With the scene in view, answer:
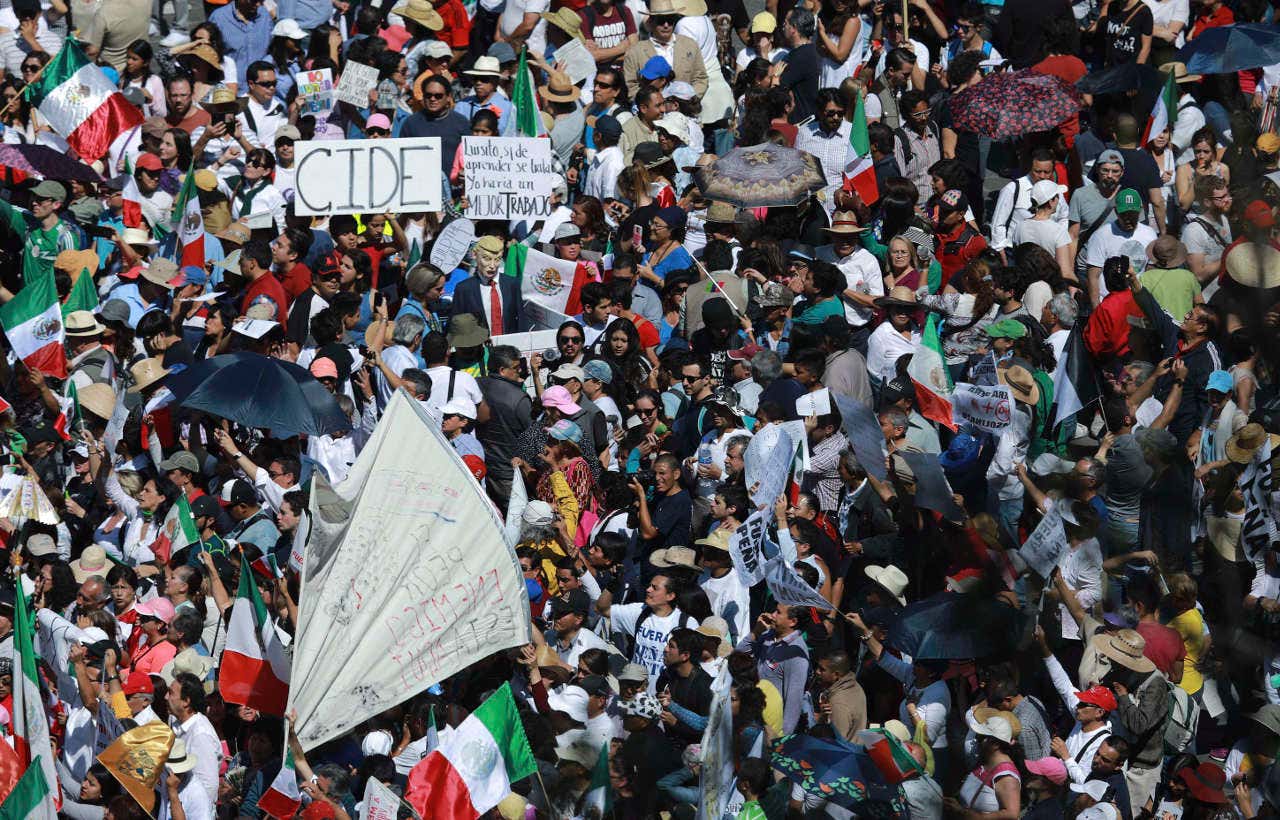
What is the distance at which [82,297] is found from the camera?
14.0 meters

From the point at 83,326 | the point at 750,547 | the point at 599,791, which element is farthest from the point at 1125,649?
the point at 83,326

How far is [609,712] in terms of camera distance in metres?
10.1

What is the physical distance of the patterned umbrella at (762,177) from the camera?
13.5m

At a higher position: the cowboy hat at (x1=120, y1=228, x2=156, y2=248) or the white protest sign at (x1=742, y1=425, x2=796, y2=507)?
the white protest sign at (x1=742, y1=425, x2=796, y2=507)

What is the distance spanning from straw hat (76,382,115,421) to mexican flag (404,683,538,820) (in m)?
4.39

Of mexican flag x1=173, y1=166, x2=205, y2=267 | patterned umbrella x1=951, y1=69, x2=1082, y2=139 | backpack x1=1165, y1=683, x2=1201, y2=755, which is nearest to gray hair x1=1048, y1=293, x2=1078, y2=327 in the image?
patterned umbrella x1=951, y1=69, x2=1082, y2=139

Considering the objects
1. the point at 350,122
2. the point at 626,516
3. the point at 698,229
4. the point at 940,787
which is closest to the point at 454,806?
the point at 626,516

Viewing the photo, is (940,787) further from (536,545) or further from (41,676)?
(41,676)

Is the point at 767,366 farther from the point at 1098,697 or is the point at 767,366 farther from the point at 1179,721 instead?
the point at 1179,721

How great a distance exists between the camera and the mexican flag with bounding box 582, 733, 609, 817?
8.58 meters

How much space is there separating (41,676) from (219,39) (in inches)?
266

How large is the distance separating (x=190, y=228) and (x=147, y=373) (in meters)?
1.59

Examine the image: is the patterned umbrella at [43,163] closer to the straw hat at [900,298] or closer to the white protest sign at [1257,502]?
the straw hat at [900,298]

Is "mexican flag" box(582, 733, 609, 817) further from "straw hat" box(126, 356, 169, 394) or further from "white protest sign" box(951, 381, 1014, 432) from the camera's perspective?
"straw hat" box(126, 356, 169, 394)
